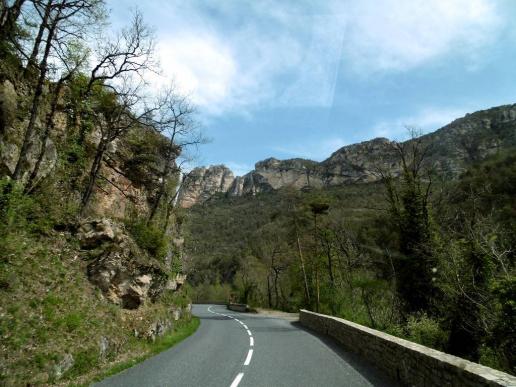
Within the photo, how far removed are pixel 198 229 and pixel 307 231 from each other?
6483 cm

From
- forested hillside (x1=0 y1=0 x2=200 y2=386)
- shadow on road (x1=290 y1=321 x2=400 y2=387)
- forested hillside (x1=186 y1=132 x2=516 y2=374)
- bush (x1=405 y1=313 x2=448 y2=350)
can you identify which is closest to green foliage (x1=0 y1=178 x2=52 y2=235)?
forested hillside (x1=0 y1=0 x2=200 y2=386)

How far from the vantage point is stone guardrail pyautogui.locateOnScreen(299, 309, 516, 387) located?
16.6 feet

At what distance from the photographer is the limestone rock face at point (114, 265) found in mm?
13578

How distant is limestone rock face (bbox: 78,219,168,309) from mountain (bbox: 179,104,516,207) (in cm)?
1235

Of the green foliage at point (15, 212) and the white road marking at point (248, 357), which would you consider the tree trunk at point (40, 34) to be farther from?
the white road marking at point (248, 357)

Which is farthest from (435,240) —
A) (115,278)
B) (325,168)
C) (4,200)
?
(325,168)

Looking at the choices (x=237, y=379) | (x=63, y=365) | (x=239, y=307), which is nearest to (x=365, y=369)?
(x=237, y=379)

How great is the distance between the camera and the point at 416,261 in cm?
2234

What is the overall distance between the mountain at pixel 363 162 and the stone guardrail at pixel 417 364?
60.3 feet

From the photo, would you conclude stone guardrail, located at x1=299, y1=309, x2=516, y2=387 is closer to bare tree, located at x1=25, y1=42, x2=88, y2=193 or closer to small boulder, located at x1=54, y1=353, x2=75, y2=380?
small boulder, located at x1=54, y1=353, x2=75, y2=380

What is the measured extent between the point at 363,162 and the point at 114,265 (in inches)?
A: 5148

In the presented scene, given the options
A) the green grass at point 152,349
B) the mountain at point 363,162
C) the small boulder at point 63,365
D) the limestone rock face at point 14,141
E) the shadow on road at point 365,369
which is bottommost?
the green grass at point 152,349

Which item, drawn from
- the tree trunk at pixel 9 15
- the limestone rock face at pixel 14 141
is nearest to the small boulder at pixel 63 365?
the limestone rock face at pixel 14 141

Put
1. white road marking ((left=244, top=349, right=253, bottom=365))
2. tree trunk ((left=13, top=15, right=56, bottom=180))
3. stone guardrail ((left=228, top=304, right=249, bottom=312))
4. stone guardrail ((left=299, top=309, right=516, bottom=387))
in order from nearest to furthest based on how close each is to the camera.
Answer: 1. stone guardrail ((left=299, top=309, right=516, bottom=387))
2. white road marking ((left=244, top=349, right=253, bottom=365))
3. tree trunk ((left=13, top=15, right=56, bottom=180))
4. stone guardrail ((left=228, top=304, right=249, bottom=312))
